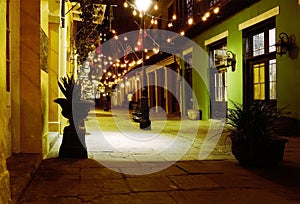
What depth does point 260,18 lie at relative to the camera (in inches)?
464

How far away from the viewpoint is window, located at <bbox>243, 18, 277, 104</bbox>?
11.7m

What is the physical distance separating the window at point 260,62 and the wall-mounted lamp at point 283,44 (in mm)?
559

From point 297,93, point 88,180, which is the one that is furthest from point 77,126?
point 297,93

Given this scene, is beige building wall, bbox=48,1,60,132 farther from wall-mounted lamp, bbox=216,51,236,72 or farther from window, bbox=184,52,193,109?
window, bbox=184,52,193,109

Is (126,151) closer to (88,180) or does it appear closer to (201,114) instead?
(88,180)

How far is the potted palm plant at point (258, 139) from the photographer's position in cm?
606

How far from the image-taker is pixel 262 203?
4.14 metres

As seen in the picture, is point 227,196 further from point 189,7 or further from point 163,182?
point 189,7

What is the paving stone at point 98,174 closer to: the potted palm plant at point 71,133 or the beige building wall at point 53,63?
the potted palm plant at point 71,133

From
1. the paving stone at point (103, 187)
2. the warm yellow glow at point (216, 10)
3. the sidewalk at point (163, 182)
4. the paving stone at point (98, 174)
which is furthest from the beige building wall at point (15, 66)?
the warm yellow glow at point (216, 10)

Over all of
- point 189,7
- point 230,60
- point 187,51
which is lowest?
point 230,60

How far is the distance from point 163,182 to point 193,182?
41 centimetres

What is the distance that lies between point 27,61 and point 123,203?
3.38 meters

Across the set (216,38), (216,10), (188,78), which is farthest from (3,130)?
(188,78)
